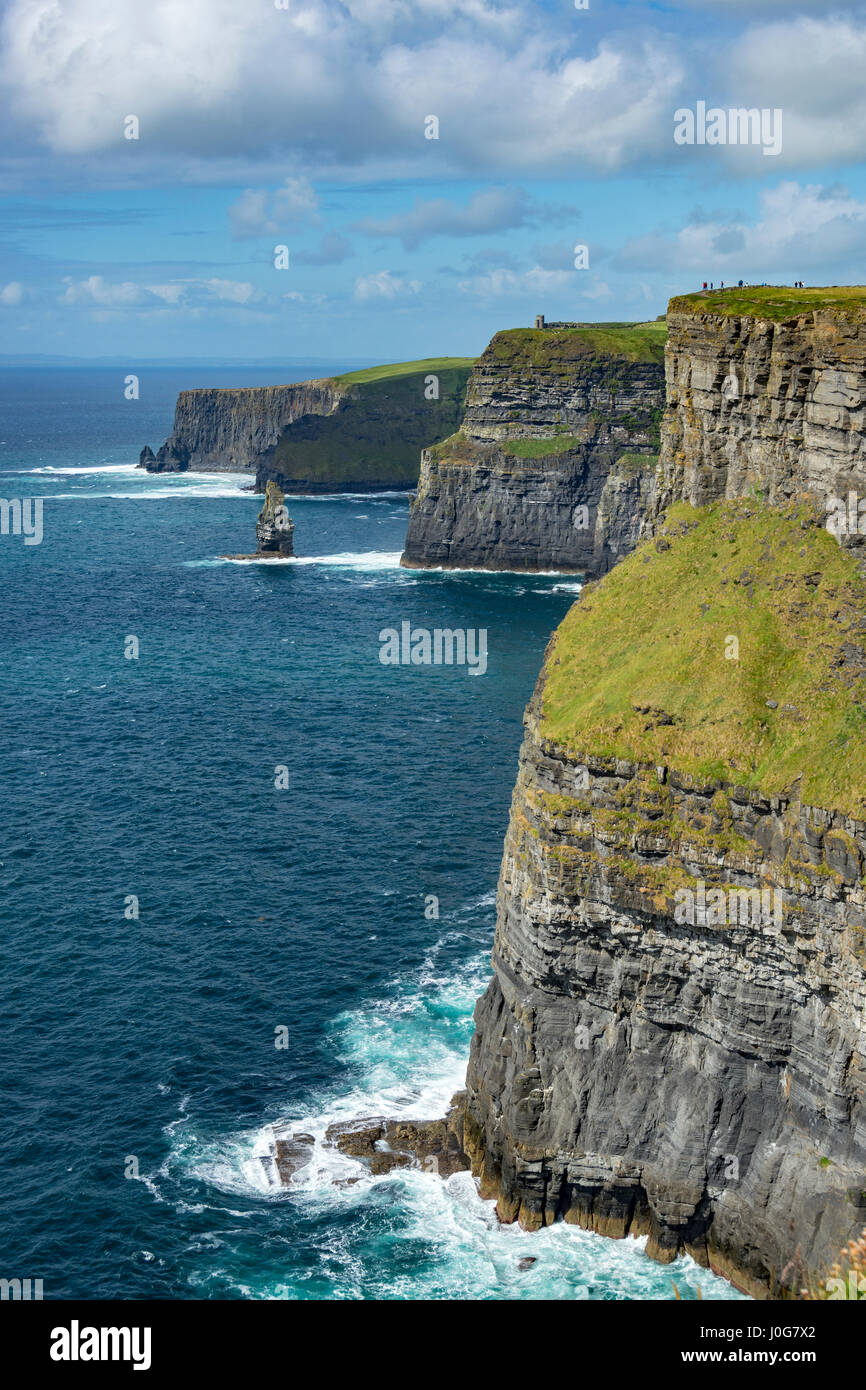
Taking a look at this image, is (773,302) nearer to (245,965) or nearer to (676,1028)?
(676,1028)

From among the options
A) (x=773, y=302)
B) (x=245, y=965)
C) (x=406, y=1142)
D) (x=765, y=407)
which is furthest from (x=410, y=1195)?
(x=773, y=302)

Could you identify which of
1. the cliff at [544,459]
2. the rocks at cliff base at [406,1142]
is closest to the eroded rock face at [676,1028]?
the rocks at cliff base at [406,1142]

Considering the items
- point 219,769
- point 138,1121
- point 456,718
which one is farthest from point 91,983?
point 456,718

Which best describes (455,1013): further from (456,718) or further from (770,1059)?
(456,718)

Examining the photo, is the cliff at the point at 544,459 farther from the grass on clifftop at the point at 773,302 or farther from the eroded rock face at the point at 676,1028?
the eroded rock face at the point at 676,1028

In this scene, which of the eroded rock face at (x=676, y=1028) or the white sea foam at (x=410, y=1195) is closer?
the eroded rock face at (x=676, y=1028)
